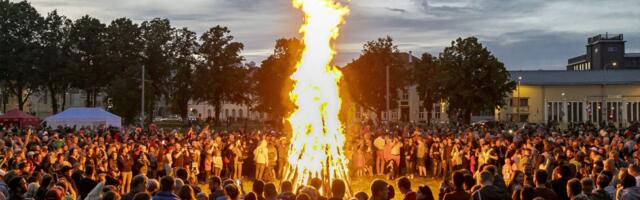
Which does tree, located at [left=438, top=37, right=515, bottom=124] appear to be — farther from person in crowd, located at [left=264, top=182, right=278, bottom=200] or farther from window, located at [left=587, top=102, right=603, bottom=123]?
person in crowd, located at [left=264, top=182, right=278, bottom=200]

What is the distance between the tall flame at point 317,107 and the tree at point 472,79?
42893 mm

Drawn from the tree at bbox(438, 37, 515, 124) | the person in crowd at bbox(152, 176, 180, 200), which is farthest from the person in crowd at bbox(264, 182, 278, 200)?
the tree at bbox(438, 37, 515, 124)

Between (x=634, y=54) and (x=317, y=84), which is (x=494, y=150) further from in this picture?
(x=634, y=54)

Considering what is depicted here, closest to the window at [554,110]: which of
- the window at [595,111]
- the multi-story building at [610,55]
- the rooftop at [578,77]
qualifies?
the rooftop at [578,77]

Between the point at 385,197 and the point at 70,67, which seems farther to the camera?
the point at 70,67

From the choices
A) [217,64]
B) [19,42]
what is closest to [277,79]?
[217,64]

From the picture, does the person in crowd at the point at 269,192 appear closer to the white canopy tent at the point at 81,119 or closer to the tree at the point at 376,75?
the white canopy tent at the point at 81,119

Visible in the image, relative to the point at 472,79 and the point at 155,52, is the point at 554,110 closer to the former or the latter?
the point at 472,79

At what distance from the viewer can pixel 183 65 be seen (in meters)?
67.3

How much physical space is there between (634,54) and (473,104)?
67.4 m

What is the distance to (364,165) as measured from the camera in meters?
22.8

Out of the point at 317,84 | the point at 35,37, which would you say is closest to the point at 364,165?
the point at 317,84

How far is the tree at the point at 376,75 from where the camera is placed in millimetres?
69375

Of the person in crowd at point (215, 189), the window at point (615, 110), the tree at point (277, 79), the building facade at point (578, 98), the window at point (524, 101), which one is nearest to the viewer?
the person in crowd at point (215, 189)
